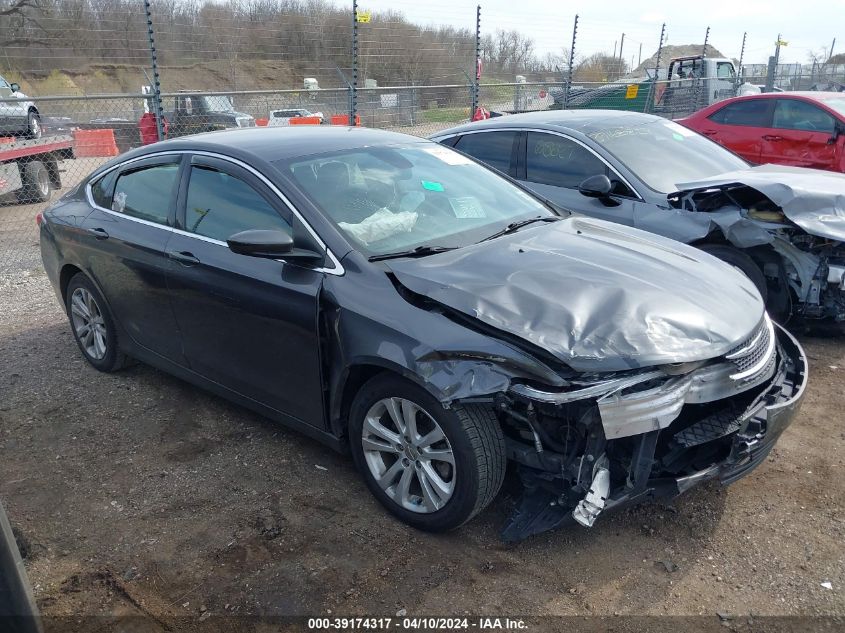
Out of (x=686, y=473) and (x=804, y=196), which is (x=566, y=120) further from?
(x=686, y=473)

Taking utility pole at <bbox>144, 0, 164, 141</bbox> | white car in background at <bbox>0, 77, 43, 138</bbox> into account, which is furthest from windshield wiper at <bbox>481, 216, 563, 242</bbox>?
white car in background at <bbox>0, 77, 43, 138</bbox>

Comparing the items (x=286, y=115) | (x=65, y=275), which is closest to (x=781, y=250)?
(x=65, y=275)

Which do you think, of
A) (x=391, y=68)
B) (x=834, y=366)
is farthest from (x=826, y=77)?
(x=834, y=366)

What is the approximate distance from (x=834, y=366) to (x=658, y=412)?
299cm

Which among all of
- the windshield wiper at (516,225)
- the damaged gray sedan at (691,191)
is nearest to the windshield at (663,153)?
the damaged gray sedan at (691,191)

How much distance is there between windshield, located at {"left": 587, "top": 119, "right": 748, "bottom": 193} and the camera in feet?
18.9

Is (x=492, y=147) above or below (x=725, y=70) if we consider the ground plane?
below

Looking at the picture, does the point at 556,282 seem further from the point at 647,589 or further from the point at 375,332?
the point at 647,589

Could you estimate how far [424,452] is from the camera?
3.06 meters

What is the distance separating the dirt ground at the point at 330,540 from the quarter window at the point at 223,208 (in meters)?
1.24

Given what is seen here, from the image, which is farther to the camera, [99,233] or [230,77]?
[230,77]

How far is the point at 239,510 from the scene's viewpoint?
3.40m

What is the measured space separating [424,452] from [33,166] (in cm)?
1163

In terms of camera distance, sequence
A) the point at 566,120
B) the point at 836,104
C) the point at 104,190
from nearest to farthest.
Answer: the point at 104,190 → the point at 566,120 → the point at 836,104
